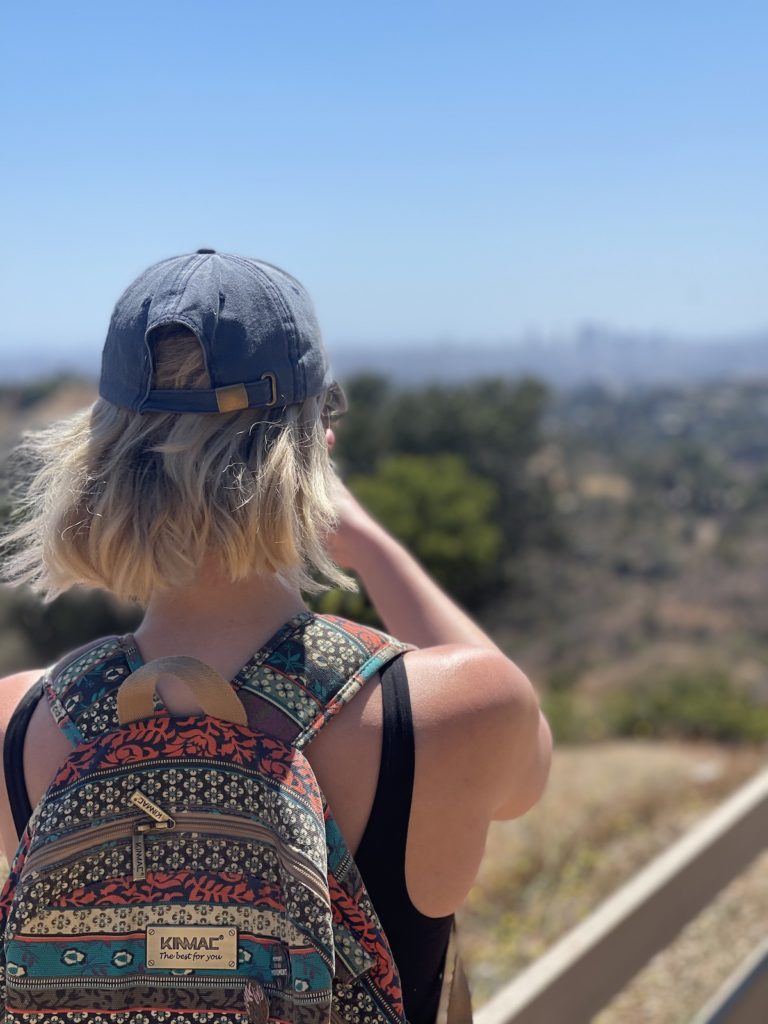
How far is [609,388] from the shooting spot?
178 feet

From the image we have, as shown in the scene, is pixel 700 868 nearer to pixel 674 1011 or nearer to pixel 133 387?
pixel 674 1011

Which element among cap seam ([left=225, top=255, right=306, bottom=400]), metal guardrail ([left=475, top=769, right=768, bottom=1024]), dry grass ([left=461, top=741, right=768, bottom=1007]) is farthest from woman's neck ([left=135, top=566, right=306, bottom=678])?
dry grass ([left=461, top=741, right=768, bottom=1007])

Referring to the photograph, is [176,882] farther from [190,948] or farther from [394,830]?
[394,830]

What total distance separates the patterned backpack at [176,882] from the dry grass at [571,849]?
2.29 m

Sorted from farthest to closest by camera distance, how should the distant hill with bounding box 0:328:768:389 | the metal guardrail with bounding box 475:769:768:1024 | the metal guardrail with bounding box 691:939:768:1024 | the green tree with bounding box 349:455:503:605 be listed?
1. the distant hill with bounding box 0:328:768:389
2. the green tree with bounding box 349:455:503:605
3. the metal guardrail with bounding box 691:939:768:1024
4. the metal guardrail with bounding box 475:769:768:1024

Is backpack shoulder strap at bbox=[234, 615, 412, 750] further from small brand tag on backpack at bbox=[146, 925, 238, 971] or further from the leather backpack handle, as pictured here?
small brand tag on backpack at bbox=[146, 925, 238, 971]

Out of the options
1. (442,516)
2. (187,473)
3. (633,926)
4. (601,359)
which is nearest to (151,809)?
(187,473)

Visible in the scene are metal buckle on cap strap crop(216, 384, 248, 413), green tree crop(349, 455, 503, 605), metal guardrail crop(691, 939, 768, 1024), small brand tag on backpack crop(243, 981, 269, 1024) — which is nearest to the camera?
small brand tag on backpack crop(243, 981, 269, 1024)

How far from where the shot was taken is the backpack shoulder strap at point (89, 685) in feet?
3.32

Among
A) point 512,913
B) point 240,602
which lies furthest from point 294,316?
point 512,913

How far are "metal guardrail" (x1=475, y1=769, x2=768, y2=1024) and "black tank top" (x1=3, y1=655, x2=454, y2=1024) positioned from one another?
2.51 feet

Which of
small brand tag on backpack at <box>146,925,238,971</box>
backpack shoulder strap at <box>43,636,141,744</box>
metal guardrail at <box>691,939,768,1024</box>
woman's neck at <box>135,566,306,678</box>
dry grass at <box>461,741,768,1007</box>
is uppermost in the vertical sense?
woman's neck at <box>135,566,306,678</box>

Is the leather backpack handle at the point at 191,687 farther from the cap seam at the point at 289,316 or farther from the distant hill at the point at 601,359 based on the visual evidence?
the distant hill at the point at 601,359

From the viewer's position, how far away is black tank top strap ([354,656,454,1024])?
102 cm
